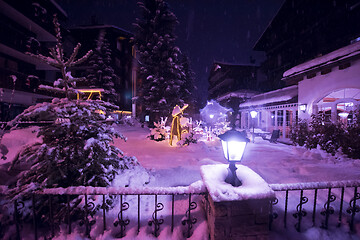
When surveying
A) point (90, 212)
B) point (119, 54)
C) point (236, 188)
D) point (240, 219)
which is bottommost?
point (90, 212)

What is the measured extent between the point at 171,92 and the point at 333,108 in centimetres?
1399

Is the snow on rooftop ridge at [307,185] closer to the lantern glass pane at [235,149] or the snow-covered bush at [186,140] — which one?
the lantern glass pane at [235,149]

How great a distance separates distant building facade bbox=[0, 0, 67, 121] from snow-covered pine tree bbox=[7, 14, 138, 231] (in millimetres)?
13251

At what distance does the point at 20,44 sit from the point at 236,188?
2102cm

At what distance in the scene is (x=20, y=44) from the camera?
48.4 feet

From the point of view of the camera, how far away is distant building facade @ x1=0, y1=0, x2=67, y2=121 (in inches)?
514

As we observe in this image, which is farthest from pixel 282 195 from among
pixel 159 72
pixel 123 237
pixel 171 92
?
pixel 159 72

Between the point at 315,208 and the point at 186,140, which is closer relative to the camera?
the point at 315,208

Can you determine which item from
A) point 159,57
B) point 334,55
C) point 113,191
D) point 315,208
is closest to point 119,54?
point 159,57

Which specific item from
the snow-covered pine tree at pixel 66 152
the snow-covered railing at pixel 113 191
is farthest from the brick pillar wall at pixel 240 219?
the snow-covered pine tree at pixel 66 152

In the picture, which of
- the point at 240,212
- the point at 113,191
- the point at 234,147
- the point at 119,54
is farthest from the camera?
the point at 119,54

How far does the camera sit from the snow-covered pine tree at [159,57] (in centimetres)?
1909

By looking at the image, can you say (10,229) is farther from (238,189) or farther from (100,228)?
(238,189)

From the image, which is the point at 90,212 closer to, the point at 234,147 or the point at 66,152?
the point at 66,152
